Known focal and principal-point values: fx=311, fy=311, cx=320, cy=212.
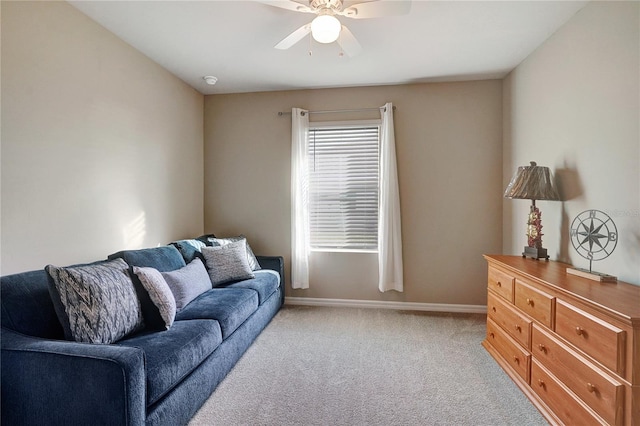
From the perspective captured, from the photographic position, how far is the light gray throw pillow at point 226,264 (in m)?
3.04

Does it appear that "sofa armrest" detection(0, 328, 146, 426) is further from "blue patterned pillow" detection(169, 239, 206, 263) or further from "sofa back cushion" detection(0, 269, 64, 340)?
"blue patterned pillow" detection(169, 239, 206, 263)

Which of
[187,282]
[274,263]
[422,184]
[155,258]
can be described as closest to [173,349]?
[187,282]

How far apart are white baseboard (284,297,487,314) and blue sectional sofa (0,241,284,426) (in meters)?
1.73

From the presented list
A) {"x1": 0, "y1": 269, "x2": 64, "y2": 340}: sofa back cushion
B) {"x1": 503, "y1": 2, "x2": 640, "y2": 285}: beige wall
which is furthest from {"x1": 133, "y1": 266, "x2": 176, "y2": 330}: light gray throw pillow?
{"x1": 503, "y1": 2, "x2": 640, "y2": 285}: beige wall

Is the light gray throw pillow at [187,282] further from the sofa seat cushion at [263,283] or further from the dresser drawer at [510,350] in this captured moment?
the dresser drawer at [510,350]

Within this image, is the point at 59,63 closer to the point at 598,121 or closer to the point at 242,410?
the point at 242,410

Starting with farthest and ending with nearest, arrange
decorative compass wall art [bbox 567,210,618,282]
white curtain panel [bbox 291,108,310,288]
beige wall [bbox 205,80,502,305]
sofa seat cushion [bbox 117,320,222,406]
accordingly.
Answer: white curtain panel [bbox 291,108,310,288] < beige wall [bbox 205,80,502,305] < decorative compass wall art [bbox 567,210,618,282] < sofa seat cushion [bbox 117,320,222,406]

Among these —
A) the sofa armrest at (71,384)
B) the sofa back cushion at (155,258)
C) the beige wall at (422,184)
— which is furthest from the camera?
the beige wall at (422,184)

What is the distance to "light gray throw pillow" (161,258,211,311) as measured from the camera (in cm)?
236

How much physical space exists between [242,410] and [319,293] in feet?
6.85

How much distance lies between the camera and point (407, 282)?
3.78 metres

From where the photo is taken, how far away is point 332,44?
2811 mm

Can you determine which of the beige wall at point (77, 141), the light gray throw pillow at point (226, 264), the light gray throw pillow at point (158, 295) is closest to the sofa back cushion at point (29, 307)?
the beige wall at point (77, 141)

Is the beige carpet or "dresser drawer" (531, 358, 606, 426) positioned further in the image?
the beige carpet
